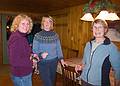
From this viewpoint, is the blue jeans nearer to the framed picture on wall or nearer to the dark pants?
the dark pants

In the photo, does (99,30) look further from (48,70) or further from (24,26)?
(48,70)

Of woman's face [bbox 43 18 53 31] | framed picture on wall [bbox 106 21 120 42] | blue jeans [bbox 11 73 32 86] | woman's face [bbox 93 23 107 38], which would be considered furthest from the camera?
→ framed picture on wall [bbox 106 21 120 42]

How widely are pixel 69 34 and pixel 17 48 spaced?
4140 mm

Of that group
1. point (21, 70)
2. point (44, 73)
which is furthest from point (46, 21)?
point (21, 70)

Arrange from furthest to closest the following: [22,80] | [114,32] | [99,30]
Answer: [114,32] < [22,80] < [99,30]

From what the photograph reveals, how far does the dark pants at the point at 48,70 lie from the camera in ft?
9.95

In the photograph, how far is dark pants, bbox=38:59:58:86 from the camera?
3031 millimetres

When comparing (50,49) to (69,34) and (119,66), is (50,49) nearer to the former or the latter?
(119,66)

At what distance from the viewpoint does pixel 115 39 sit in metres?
4.05

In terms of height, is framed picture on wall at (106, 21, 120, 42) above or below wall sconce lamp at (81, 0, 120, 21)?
below

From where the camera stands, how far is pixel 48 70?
3.03 meters

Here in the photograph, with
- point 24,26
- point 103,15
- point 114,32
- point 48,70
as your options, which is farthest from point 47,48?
point 114,32

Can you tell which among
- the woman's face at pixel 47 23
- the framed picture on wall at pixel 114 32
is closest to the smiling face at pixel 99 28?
the woman's face at pixel 47 23

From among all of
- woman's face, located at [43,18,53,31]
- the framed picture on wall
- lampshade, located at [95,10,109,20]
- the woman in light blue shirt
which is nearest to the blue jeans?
the woman in light blue shirt
